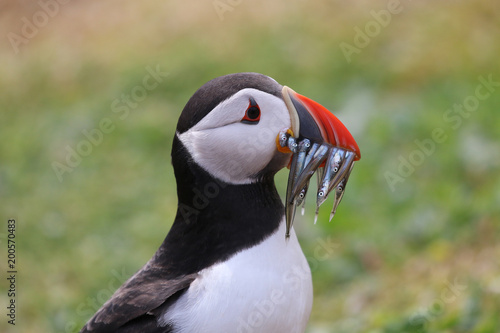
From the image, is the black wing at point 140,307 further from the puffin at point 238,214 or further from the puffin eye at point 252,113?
the puffin eye at point 252,113

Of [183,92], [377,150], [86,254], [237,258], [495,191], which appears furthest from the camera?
A: [183,92]

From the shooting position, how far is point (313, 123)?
3500 mm

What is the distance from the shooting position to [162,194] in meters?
7.89

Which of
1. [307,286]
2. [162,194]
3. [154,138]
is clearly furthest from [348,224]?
[307,286]

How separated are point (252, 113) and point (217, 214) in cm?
51

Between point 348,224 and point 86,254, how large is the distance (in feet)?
7.90

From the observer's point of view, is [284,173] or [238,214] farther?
[284,173]

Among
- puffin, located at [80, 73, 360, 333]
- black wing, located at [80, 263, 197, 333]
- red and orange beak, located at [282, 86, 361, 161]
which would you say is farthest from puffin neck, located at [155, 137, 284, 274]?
red and orange beak, located at [282, 86, 361, 161]

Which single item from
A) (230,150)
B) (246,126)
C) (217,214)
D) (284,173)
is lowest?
(284,173)

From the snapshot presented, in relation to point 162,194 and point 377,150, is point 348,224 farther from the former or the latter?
point 162,194

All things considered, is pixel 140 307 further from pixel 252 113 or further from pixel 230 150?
pixel 252 113

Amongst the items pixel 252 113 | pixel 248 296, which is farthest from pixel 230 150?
pixel 248 296

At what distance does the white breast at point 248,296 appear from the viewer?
3385 mm

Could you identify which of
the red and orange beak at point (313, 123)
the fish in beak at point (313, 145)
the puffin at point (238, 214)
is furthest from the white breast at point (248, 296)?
the red and orange beak at point (313, 123)
